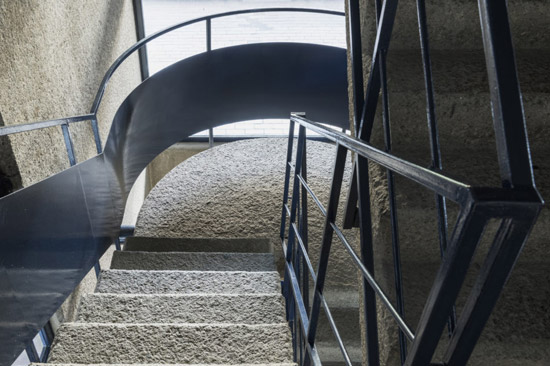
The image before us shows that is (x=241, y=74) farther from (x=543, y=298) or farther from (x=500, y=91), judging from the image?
(x=500, y=91)

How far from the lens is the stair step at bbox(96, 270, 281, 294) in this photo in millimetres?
2053

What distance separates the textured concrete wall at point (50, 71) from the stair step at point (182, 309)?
72 centimetres

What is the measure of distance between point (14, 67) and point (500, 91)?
2090mm

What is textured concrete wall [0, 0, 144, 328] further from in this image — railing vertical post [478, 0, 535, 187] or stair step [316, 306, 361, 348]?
railing vertical post [478, 0, 535, 187]

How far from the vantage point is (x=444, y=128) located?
3.93 feet

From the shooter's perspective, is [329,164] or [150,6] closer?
[329,164]

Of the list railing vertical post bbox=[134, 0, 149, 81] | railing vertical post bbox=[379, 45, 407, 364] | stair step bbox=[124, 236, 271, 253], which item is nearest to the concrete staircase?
stair step bbox=[124, 236, 271, 253]

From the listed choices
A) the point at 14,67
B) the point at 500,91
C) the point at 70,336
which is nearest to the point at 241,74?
the point at 14,67

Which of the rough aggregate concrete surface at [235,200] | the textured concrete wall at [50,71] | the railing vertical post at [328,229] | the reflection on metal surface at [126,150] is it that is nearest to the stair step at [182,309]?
the reflection on metal surface at [126,150]

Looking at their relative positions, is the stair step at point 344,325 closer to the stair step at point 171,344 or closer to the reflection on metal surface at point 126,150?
the reflection on metal surface at point 126,150

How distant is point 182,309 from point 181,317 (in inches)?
1.6

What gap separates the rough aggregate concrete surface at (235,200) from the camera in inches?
136

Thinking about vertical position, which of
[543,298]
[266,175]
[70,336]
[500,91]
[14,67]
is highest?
[500,91]

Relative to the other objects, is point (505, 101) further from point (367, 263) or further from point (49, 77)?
point (49, 77)
